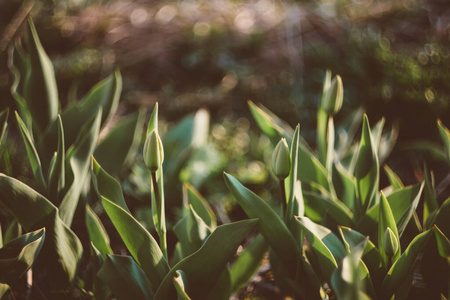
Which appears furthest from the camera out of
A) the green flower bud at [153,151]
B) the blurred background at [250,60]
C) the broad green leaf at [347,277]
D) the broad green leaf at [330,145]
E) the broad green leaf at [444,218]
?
the blurred background at [250,60]

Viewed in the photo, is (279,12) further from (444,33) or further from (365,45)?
(444,33)

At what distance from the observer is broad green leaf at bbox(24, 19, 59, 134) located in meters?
0.90

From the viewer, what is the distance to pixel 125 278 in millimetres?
718

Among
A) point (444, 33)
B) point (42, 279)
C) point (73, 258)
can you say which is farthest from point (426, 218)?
point (444, 33)

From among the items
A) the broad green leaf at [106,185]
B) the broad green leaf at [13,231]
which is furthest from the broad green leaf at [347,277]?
the broad green leaf at [13,231]

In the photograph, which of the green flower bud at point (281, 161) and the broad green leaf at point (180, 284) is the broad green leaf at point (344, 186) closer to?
the green flower bud at point (281, 161)

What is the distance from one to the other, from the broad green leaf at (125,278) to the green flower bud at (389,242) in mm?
400

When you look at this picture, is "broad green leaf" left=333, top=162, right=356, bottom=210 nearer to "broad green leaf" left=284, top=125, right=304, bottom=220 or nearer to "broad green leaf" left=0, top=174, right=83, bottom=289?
"broad green leaf" left=284, top=125, right=304, bottom=220

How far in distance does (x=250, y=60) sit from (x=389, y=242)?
1.54 m

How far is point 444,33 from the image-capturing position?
5.82ft

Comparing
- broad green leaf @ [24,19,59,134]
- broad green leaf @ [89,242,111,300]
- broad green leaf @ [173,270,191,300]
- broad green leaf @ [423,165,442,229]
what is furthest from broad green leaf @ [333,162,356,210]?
broad green leaf @ [24,19,59,134]

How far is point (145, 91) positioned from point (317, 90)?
2.51ft

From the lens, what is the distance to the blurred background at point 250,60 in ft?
5.21

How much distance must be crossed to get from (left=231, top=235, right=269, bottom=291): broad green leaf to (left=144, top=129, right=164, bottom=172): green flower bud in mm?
302
